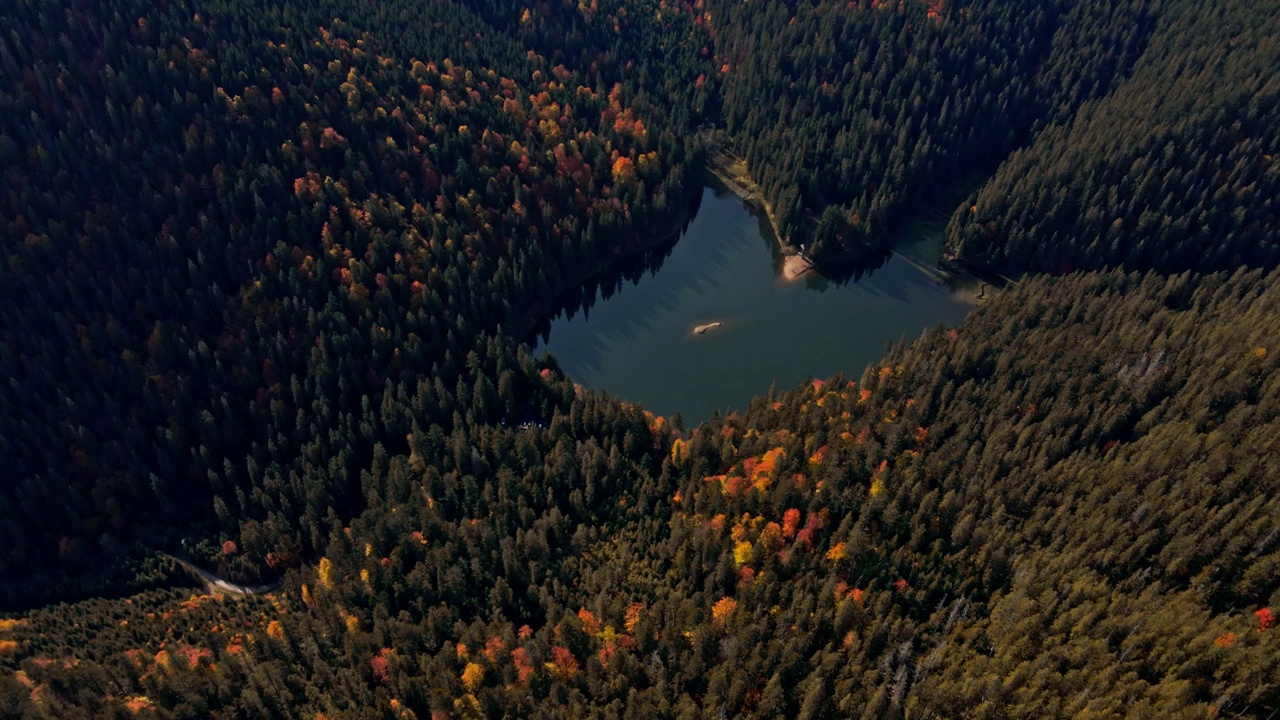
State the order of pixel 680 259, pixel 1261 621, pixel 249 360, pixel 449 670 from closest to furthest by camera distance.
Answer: pixel 1261 621 → pixel 449 670 → pixel 249 360 → pixel 680 259

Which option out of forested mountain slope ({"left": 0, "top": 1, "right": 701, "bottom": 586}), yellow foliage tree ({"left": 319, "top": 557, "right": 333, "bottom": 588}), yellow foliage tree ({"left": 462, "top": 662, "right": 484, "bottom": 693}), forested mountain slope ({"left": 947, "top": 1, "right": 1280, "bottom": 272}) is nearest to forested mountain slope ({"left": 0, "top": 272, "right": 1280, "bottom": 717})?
yellow foliage tree ({"left": 462, "top": 662, "right": 484, "bottom": 693})

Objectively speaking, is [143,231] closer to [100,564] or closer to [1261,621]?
[100,564]

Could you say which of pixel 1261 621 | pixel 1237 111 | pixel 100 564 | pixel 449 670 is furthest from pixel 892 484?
pixel 1237 111

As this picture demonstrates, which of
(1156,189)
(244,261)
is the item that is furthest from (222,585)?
(1156,189)

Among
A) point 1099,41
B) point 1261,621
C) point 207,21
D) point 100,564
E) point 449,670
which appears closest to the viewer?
point 1261,621

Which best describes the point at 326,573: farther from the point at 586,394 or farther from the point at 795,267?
the point at 795,267

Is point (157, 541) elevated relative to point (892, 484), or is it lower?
lower

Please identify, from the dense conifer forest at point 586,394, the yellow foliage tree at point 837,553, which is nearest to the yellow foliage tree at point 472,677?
the dense conifer forest at point 586,394
